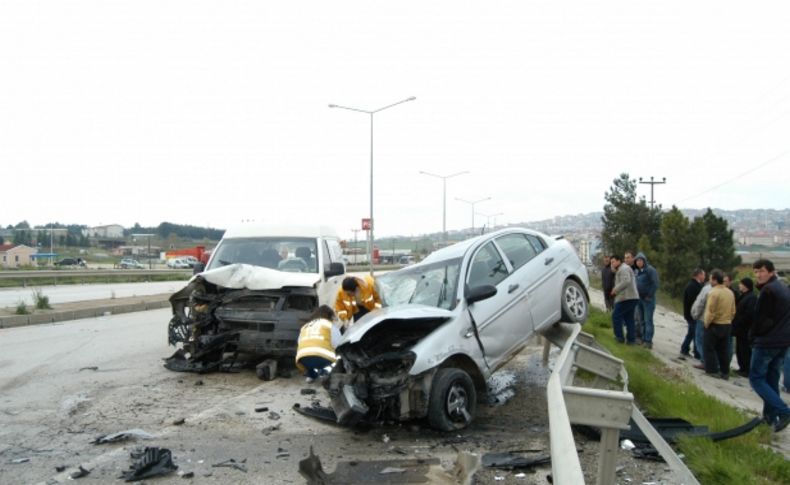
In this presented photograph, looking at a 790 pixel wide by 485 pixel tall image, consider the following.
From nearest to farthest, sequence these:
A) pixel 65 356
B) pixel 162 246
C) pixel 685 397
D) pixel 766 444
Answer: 1. pixel 766 444
2. pixel 685 397
3. pixel 65 356
4. pixel 162 246

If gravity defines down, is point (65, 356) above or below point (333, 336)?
below

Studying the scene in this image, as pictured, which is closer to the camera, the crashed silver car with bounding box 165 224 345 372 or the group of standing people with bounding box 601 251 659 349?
the crashed silver car with bounding box 165 224 345 372

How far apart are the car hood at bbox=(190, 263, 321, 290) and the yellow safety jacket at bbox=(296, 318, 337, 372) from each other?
1447 mm

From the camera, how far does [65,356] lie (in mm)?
11047

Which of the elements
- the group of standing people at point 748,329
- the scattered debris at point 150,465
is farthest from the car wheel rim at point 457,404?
the group of standing people at point 748,329

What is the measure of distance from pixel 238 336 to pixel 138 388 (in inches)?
56.5

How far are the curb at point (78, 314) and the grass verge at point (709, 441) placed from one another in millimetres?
14206

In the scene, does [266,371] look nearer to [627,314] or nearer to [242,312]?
[242,312]

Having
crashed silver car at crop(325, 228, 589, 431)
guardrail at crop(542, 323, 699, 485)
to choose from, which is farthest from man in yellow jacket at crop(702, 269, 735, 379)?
guardrail at crop(542, 323, 699, 485)

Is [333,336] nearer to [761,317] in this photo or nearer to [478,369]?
[478,369]

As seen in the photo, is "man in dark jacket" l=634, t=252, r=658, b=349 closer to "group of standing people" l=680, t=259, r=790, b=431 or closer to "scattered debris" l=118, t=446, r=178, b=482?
"group of standing people" l=680, t=259, r=790, b=431

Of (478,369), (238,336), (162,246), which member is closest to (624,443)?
(478,369)

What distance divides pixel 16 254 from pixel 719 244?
206ft

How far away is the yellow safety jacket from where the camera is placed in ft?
25.1
